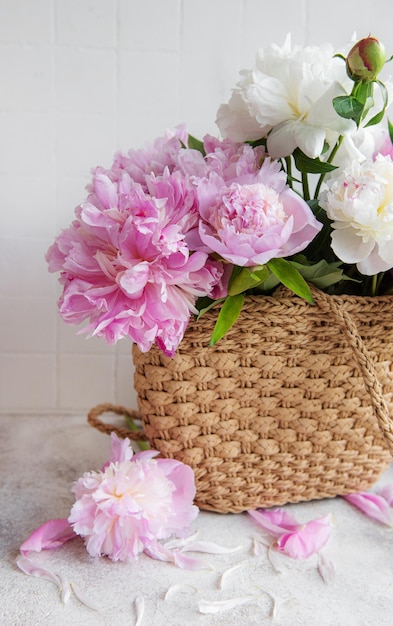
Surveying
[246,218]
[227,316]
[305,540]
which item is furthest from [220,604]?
[246,218]

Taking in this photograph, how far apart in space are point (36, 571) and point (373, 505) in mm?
467

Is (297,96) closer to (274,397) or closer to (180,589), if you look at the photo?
(274,397)

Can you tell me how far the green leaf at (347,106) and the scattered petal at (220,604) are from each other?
54cm

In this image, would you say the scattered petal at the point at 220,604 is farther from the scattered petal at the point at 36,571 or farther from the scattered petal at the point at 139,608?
the scattered petal at the point at 36,571

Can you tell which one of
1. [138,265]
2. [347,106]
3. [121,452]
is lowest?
[121,452]

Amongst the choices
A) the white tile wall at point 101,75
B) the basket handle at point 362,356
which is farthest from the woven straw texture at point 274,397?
the white tile wall at point 101,75

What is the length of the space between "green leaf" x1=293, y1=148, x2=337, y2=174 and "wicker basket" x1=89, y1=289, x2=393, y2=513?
0.49 ft

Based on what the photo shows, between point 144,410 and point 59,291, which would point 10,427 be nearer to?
point 59,291

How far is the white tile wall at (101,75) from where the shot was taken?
1190mm

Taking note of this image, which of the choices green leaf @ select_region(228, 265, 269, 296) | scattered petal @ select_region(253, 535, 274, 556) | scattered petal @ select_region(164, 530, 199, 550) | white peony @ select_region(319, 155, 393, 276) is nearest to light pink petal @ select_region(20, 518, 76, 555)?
scattered petal @ select_region(164, 530, 199, 550)

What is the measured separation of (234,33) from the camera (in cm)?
121

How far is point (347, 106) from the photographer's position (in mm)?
748

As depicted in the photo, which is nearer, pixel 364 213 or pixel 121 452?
pixel 364 213

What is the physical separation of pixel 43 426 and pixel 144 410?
43 cm
